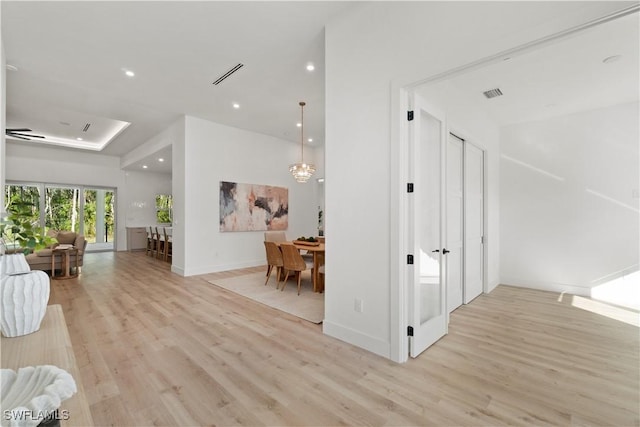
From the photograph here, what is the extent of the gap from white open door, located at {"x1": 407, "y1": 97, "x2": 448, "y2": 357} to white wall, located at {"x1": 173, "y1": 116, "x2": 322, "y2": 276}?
15.6 feet

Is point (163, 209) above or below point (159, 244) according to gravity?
above

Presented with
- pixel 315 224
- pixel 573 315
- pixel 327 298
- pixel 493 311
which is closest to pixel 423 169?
pixel 327 298

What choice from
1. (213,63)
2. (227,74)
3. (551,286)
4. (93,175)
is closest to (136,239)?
(93,175)

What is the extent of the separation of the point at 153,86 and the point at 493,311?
6041 mm

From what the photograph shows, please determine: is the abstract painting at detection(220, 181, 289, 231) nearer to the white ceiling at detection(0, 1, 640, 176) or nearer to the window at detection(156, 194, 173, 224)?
the white ceiling at detection(0, 1, 640, 176)

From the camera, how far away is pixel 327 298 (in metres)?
2.97

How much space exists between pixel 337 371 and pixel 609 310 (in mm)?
4078

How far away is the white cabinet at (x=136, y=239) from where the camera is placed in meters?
9.61

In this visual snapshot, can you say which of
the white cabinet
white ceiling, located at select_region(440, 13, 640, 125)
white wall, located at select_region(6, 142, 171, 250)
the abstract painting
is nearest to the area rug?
the abstract painting

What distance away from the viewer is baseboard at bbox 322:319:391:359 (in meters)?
2.49

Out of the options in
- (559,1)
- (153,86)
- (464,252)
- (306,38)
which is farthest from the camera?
(153,86)

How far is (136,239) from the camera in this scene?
974 cm

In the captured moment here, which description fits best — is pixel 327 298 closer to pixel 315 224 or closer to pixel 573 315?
pixel 573 315

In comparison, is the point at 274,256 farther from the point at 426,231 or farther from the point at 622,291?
the point at 622,291
